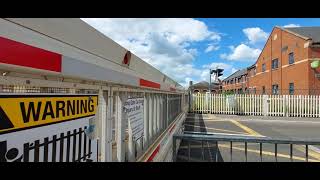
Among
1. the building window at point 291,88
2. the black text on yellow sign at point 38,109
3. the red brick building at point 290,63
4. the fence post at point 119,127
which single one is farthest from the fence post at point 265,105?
the black text on yellow sign at point 38,109

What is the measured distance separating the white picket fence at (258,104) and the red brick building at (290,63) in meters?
4.06

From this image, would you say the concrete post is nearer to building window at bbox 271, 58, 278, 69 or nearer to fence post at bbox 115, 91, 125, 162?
building window at bbox 271, 58, 278, 69

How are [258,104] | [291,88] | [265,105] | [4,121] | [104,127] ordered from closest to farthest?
[4,121] → [104,127] → [265,105] → [258,104] → [291,88]

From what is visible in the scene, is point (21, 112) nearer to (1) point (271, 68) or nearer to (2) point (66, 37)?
(2) point (66, 37)

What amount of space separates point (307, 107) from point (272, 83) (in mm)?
14623

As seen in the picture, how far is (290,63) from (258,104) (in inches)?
386

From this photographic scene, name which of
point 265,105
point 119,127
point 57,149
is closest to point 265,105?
point 265,105

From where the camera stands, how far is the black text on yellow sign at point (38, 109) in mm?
1444

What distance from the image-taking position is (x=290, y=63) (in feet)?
116

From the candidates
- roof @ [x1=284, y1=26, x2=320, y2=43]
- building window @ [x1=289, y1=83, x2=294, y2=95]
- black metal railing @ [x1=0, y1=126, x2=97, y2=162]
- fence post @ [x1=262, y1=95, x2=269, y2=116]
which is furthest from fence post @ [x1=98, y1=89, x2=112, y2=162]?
building window @ [x1=289, y1=83, x2=294, y2=95]

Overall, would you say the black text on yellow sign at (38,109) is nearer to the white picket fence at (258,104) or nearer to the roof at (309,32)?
the white picket fence at (258,104)

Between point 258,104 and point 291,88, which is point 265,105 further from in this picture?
point 291,88
